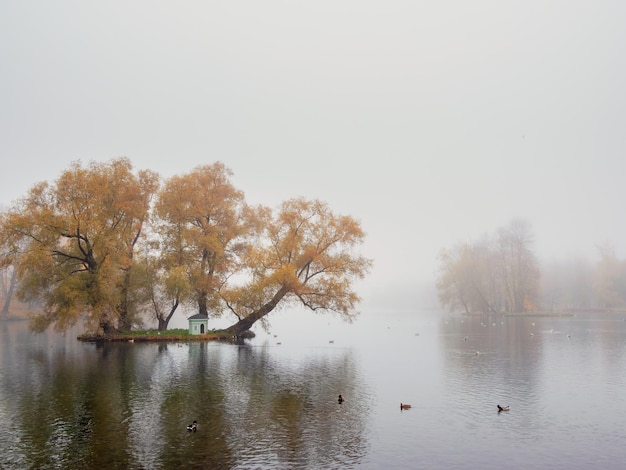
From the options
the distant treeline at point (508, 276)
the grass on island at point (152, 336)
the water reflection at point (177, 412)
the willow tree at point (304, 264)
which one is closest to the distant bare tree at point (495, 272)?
the distant treeline at point (508, 276)

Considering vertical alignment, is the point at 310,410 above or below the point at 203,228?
below

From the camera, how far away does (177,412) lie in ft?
95.2

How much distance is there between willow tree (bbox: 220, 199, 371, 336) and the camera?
6981 centimetres

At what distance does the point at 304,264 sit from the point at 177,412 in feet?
143

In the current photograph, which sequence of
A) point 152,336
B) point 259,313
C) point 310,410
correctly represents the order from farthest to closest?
point 259,313 → point 152,336 → point 310,410

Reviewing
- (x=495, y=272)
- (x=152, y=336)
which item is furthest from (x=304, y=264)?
(x=495, y=272)

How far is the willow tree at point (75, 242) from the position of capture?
60.6 meters

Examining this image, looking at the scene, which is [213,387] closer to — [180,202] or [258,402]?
[258,402]

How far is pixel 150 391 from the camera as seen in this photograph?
114 ft

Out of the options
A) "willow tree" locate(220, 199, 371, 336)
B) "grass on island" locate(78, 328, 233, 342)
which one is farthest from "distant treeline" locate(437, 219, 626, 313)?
"grass on island" locate(78, 328, 233, 342)

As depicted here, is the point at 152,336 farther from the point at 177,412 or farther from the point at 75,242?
the point at 177,412

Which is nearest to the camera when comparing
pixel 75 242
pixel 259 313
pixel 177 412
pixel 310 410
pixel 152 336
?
pixel 177 412

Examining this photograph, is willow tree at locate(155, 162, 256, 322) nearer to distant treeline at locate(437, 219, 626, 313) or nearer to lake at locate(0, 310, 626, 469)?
lake at locate(0, 310, 626, 469)

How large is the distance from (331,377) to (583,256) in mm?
153221
